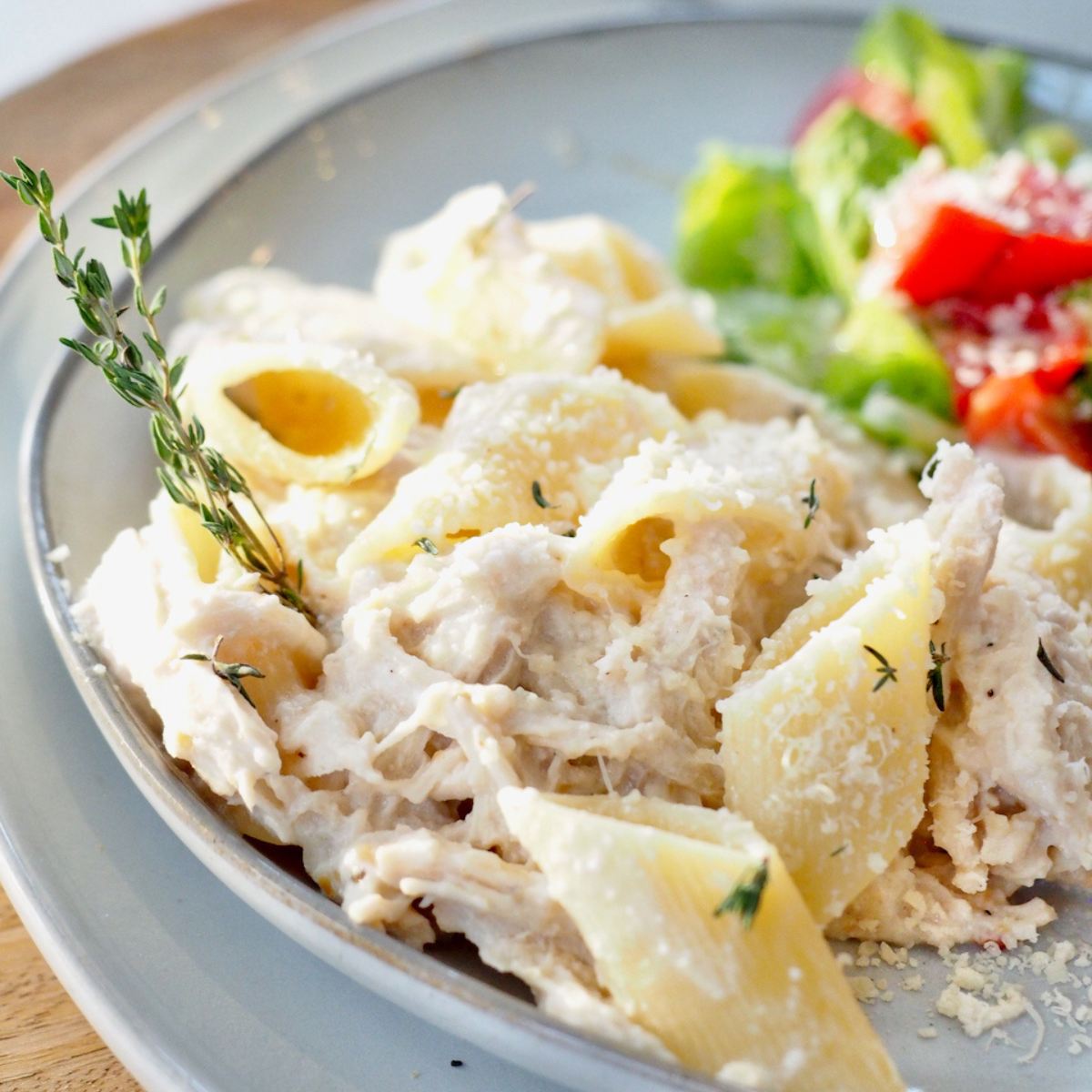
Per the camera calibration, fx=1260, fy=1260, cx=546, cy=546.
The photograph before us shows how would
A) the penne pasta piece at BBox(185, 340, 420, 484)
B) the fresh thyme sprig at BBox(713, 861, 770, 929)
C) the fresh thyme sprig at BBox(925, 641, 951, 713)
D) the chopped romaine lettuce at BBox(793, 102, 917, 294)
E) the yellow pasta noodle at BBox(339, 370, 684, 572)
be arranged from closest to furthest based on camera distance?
the fresh thyme sprig at BBox(713, 861, 770, 929), the fresh thyme sprig at BBox(925, 641, 951, 713), the yellow pasta noodle at BBox(339, 370, 684, 572), the penne pasta piece at BBox(185, 340, 420, 484), the chopped romaine lettuce at BBox(793, 102, 917, 294)

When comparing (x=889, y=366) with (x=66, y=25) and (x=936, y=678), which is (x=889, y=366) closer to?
(x=936, y=678)

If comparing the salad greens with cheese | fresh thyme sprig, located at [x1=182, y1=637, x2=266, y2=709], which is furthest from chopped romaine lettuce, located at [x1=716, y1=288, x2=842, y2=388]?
fresh thyme sprig, located at [x1=182, y1=637, x2=266, y2=709]

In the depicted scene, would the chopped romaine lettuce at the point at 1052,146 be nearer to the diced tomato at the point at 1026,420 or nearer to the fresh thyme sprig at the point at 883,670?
the diced tomato at the point at 1026,420

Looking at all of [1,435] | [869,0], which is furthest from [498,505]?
[869,0]

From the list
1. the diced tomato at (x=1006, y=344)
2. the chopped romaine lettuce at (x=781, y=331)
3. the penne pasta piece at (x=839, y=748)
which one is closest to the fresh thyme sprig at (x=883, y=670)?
the penne pasta piece at (x=839, y=748)

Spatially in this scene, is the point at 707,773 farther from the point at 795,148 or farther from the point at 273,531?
the point at 795,148

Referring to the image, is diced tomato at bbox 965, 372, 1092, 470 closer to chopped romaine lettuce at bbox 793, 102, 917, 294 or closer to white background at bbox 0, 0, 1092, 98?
chopped romaine lettuce at bbox 793, 102, 917, 294
